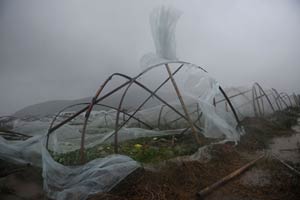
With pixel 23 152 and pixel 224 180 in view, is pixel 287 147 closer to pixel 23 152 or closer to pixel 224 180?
pixel 224 180

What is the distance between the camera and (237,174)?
→ 3.77m

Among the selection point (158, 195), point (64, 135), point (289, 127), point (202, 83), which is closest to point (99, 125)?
point (64, 135)

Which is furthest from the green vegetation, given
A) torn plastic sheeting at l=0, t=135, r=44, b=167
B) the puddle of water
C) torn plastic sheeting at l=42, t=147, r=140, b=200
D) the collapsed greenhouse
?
the puddle of water

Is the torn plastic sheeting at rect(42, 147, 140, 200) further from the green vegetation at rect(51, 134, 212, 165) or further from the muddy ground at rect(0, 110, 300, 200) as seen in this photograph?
the green vegetation at rect(51, 134, 212, 165)

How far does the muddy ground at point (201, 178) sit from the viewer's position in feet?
10.5

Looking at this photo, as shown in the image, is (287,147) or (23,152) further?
(287,147)

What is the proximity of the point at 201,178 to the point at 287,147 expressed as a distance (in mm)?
3199

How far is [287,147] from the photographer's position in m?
5.48

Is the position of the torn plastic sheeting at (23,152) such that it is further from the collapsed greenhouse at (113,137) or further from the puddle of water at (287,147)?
the puddle of water at (287,147)

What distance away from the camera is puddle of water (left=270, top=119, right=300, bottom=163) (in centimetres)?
471

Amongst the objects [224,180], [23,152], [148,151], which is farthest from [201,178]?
[23,152]

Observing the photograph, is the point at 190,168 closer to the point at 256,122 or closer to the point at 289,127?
the point at 256,122

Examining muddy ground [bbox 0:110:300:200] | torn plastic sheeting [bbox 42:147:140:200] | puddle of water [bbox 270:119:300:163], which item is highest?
torn plastic sheeting [bbox 42:147:140:200]

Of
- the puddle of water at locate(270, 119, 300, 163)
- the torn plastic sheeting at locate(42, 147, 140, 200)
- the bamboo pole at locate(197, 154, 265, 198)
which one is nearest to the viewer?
the torn plastic sheeting at locate(42, 147, 140, 200)
